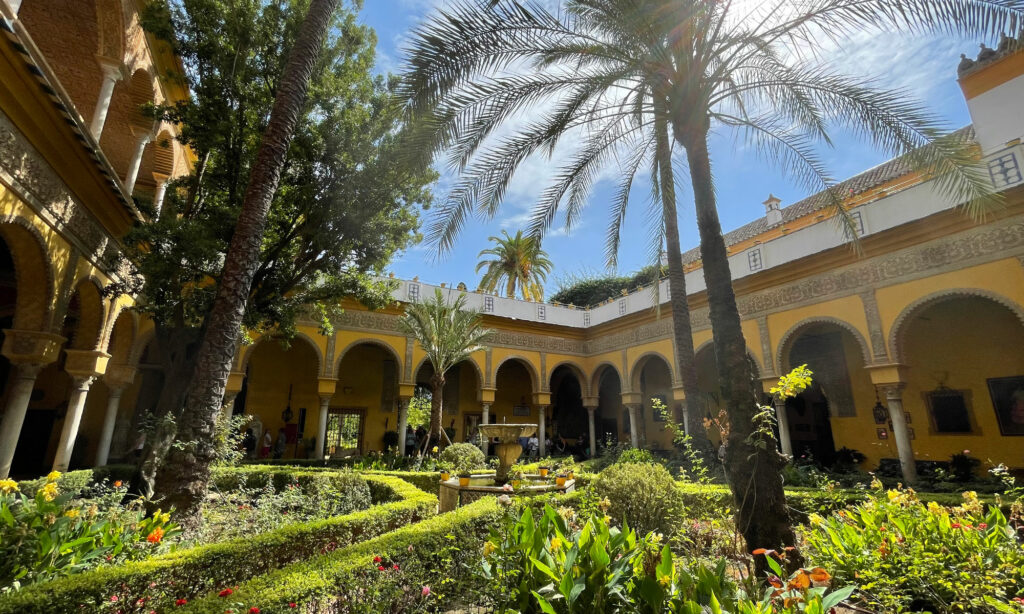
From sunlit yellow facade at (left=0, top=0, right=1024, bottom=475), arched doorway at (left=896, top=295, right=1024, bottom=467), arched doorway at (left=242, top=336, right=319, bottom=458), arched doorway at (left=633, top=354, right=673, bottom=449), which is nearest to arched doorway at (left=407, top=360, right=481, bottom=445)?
sunlit yellow facade at (left=0, top=0, right=1024, bottom=475)

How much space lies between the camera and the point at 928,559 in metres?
2.77

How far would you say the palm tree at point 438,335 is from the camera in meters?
11.7

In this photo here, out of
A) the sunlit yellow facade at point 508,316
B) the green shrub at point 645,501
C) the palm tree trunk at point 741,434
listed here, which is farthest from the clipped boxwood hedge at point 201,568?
the sunlit yellow facade at point 508,316

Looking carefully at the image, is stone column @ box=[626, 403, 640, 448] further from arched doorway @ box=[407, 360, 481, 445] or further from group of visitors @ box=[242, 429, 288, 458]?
group of visitors @ box=[242, 429, 288, 458]

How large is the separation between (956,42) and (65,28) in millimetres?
12712

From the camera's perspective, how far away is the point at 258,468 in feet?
30.4

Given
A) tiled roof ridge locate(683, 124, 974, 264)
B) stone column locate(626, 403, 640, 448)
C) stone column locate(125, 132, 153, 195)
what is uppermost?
tiled roof ridge locate(683, 124, 974, 264)

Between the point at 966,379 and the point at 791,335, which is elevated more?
the point at 791,335

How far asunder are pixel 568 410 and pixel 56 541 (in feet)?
59.0

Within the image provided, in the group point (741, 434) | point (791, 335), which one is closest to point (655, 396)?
point (791, 335)

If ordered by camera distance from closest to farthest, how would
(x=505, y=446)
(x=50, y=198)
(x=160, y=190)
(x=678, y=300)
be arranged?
(x=50, y=198), (x=505, y=446), (x=678, y=300), (x=160, y=190)

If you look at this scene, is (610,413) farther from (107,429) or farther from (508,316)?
(107,429)

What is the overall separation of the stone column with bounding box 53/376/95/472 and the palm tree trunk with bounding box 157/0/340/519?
5203mm

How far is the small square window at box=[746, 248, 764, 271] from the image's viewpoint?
1147 centimetres
